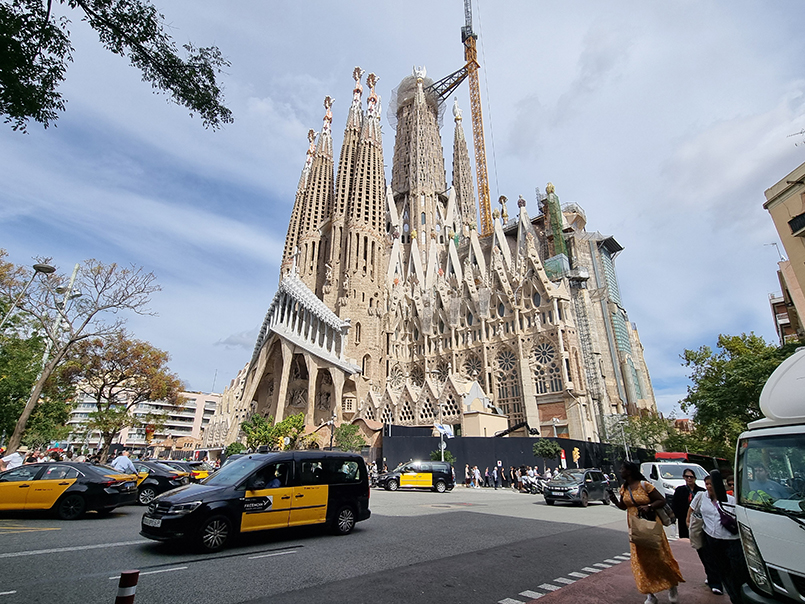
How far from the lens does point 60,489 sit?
833cm

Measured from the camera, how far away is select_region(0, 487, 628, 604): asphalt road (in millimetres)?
4184

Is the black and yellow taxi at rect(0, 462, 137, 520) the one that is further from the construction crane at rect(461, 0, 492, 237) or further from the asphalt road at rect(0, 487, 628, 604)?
the construction crane at rect(461, 0, 492, 237)

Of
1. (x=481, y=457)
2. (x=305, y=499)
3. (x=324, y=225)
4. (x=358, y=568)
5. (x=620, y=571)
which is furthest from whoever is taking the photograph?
(x=324, y=225)

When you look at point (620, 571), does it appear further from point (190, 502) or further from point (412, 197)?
point (412, 197)

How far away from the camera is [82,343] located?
915 inches

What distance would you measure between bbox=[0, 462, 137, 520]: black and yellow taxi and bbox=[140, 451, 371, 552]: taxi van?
11.5ft

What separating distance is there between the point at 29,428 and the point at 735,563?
3140cm

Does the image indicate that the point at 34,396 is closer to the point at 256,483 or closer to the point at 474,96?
the point at 256,483

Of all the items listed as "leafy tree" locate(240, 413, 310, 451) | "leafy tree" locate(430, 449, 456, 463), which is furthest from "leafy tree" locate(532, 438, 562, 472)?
"leafy tree" locate(240, 413, 310, 451)

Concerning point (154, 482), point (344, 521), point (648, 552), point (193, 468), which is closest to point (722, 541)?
point (648, 552)

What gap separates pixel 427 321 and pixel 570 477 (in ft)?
95.5

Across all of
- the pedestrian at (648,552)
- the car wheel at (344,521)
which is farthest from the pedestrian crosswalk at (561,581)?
the car wheel at (344,521)

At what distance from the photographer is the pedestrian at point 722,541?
401 centimetres

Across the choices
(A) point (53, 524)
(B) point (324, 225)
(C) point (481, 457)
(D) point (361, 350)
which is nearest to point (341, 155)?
(B) point (324, 225)
